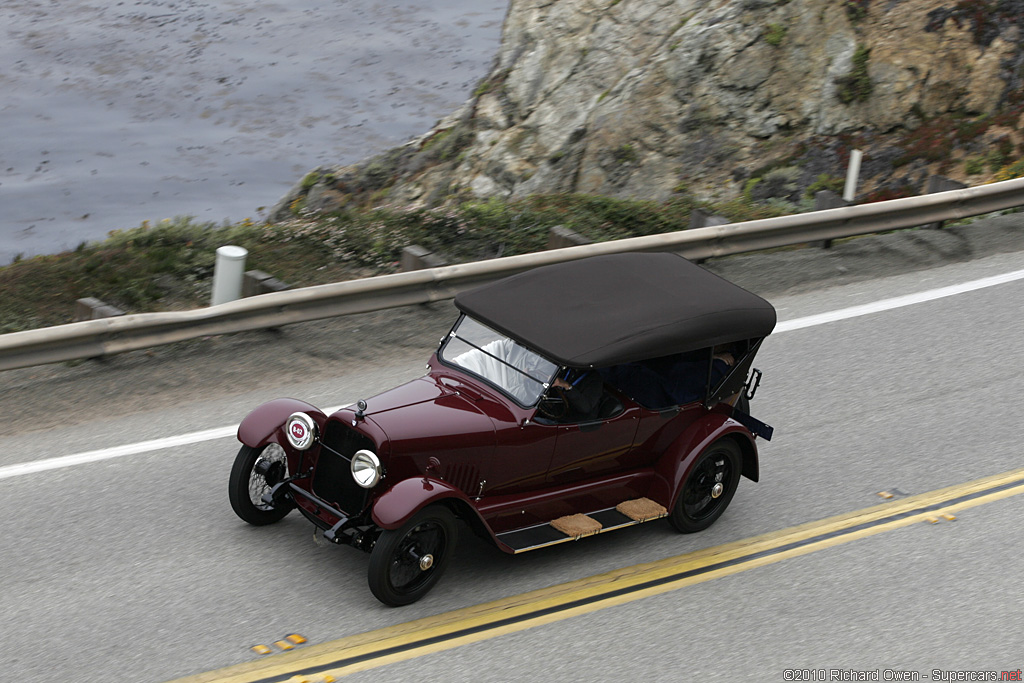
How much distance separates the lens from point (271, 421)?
22.7 feet

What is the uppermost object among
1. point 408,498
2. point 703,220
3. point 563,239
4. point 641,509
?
point 703,220

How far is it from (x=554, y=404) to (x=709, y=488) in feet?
4.67

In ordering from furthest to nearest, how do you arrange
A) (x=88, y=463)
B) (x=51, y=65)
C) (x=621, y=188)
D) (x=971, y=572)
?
1. (x=51, y=65)
2. (x=621, y=188)
3. (x=88, y=463)
4. (x=971, y=572)

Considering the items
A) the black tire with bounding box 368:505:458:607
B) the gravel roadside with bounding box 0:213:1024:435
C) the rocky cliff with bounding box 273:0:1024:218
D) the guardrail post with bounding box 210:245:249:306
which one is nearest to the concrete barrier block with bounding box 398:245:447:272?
the gravel roadside with bounding box 0:213:1024:435

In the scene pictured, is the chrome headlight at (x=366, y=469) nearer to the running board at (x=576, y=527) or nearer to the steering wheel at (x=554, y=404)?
the running board at (x=576, y=527)

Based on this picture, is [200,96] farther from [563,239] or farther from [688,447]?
[688,447]

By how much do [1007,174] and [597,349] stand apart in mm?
10697

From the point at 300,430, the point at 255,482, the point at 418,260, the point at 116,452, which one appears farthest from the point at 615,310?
the point at 116,452

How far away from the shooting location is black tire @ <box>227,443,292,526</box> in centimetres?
687

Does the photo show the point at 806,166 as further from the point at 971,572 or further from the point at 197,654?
the point at 197,654

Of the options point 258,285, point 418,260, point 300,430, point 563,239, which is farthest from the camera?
point 563,239

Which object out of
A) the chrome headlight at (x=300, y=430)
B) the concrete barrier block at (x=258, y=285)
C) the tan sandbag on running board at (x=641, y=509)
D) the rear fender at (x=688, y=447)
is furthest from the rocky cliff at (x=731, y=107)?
the chrome headlight at (x=300, y=430)

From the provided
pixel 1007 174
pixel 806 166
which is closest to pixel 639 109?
pixel 806 166

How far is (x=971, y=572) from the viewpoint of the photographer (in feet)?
23.1
